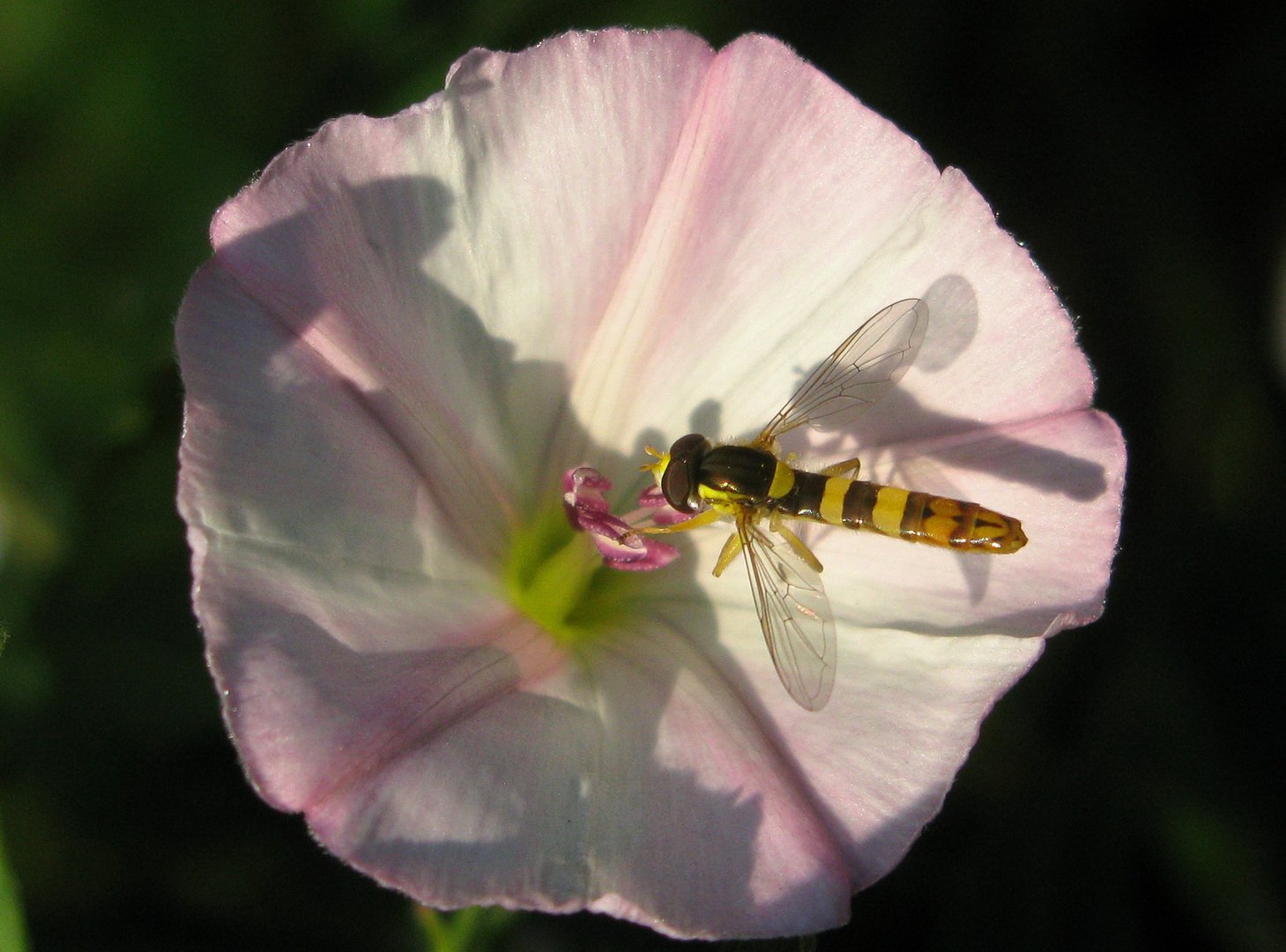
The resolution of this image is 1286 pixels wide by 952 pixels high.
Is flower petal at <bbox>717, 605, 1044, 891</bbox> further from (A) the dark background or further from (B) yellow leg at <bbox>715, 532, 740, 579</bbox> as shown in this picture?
(A) the dark background

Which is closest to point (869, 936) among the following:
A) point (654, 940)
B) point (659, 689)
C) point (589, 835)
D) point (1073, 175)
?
point (654, 940)

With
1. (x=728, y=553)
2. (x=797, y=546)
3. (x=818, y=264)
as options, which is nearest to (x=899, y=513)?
(x=797, y=546)

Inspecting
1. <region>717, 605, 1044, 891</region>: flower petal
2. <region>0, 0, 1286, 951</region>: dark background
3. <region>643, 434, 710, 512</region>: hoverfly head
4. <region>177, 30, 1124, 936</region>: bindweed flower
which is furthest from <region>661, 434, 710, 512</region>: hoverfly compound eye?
<region>0, 0, 1286, 951</region>: dark background

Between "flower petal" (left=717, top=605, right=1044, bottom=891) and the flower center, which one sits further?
the flower center

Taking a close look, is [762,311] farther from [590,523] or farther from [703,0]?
[703,0]

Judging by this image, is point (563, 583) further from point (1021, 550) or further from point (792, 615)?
point (1021, 550)

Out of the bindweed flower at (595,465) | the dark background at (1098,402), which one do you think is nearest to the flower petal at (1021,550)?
the bindweed flower at (595,465)
